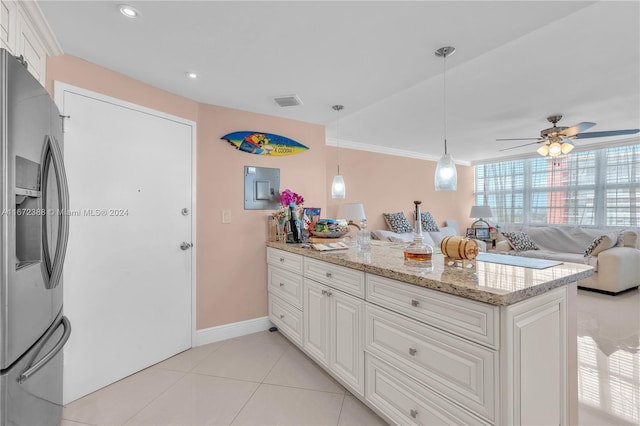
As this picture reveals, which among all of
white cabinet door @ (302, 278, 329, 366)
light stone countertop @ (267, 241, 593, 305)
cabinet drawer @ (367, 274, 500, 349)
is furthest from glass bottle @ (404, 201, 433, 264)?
white cabinet door @ (302, 278, 329, 366)

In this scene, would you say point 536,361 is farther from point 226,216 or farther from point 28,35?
point 28,35

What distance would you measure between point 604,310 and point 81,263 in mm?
5211

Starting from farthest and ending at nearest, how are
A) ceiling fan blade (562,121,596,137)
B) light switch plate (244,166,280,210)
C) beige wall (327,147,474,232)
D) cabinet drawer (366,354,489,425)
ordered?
beige wall (327,147,474,232) → ceiling fan blade (562,121,596,137) → light switch plate (244,166,280,210) → cabinet drawer (366,354,489,425)

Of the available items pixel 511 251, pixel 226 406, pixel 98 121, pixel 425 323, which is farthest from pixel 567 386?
pixel 511 251

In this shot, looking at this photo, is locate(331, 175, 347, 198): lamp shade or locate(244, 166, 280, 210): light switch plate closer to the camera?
locate(244, 166, 280, 210): light switch plate

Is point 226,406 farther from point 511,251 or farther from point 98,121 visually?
point 511,251

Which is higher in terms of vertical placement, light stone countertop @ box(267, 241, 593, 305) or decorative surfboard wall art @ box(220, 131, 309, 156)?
decorative surfboard wall art @ box(220, 131, 309, 156)

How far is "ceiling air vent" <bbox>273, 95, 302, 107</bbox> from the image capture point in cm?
251

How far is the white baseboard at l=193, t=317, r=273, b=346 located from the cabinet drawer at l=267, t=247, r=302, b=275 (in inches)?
24.5

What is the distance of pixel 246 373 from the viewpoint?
215 cm

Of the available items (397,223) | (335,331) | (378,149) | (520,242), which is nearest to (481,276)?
(335,331)

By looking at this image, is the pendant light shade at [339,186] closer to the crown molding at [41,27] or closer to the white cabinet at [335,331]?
the white cabinet at [335,331]

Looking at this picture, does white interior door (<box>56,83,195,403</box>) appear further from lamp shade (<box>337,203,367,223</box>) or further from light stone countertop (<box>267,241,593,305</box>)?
lamp shade (<box>337,203,367,223</box>)

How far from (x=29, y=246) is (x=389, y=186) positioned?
481 centimetres
